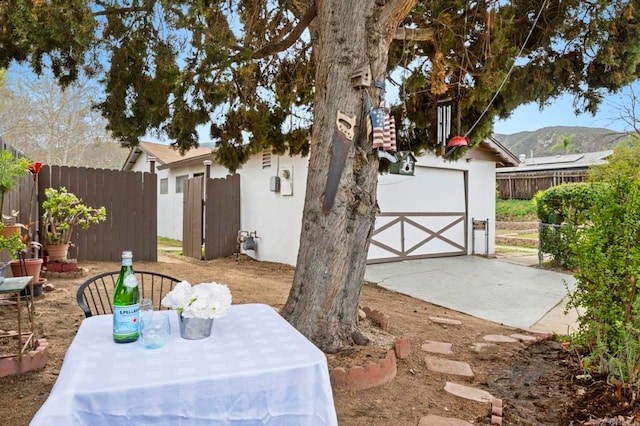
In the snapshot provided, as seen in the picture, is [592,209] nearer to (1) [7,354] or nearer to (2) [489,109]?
(2) [489,109]

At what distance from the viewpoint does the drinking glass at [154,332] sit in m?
1.54

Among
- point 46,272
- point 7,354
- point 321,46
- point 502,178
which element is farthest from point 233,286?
point 502,178

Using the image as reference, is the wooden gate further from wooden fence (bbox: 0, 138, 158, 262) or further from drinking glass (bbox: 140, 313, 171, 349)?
drinking glass (bbox: 140, 313, 171, 349)

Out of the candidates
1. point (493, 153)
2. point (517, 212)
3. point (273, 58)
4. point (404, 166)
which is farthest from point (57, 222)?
point (517, 212)

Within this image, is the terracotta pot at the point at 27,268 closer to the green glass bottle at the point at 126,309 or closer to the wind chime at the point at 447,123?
the green glass bottle at the point at 126,309

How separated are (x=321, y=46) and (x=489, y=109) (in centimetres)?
270

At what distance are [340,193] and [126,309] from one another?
1790mm

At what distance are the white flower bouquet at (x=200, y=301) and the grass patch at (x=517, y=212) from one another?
676 inches

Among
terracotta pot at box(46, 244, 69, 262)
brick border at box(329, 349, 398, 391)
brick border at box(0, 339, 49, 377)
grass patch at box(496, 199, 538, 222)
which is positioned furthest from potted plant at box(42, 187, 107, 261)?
grass patch at box(496, 199, 538, 222)

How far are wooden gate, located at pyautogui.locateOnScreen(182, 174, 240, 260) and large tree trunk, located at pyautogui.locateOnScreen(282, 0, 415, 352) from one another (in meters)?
6.55

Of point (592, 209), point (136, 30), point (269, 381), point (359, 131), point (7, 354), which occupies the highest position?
point (136, 30)

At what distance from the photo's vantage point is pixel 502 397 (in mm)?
2820

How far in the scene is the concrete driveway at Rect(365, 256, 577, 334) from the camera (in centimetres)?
514

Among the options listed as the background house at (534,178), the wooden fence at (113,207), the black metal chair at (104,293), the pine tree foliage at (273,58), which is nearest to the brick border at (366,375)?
the black metal chair at (104,293)
